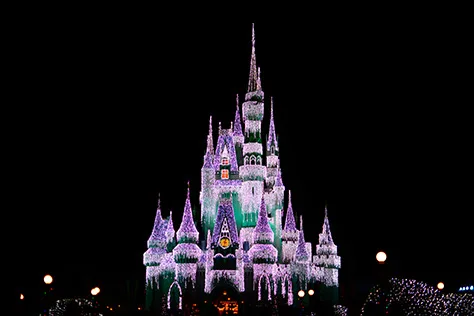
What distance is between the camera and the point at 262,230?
163 feet

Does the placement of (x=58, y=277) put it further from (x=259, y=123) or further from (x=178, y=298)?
(x=259, y=123)

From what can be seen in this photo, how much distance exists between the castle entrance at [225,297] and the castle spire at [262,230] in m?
3.70

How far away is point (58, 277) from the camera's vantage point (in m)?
55.1

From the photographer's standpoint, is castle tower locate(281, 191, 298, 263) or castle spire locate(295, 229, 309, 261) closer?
castle spire locate(295, 229, 309, 261)

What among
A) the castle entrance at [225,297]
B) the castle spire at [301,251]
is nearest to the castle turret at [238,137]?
the castle spire at [301,251]

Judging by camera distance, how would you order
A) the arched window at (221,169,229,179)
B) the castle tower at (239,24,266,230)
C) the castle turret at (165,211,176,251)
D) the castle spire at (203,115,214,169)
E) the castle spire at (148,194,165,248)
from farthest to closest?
1. the arched window at (221,169,229,179)
2. the castle spire at (203,115,214,169)
3. the castle tower at (239,24,266,230)
4. the castle spire at (148,194,165,248)
5. the castle turret at (165,211,176,251)

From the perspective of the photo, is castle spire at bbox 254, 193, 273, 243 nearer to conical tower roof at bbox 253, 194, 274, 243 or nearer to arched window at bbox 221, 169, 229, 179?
conical tower roof at bbox 253, 194, 274, 243

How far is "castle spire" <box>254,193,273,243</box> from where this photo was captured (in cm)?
4938

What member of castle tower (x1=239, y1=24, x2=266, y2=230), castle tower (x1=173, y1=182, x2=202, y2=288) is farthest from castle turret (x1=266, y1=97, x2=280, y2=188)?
castle tower (x1=173, y1=182, x2=202, y2=288)

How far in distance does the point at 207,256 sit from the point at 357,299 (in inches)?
546

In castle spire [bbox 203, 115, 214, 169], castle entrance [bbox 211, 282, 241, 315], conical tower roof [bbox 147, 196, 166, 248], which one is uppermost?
castle spire [bbox 203, 115, 214, 169]

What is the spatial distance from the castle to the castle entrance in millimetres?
67

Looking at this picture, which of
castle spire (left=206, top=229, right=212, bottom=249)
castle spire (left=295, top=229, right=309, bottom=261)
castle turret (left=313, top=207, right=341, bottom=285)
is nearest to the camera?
castle spire (left=206, top=229, right=212, bottom=249)

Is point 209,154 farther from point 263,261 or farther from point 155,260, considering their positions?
point 263,261
